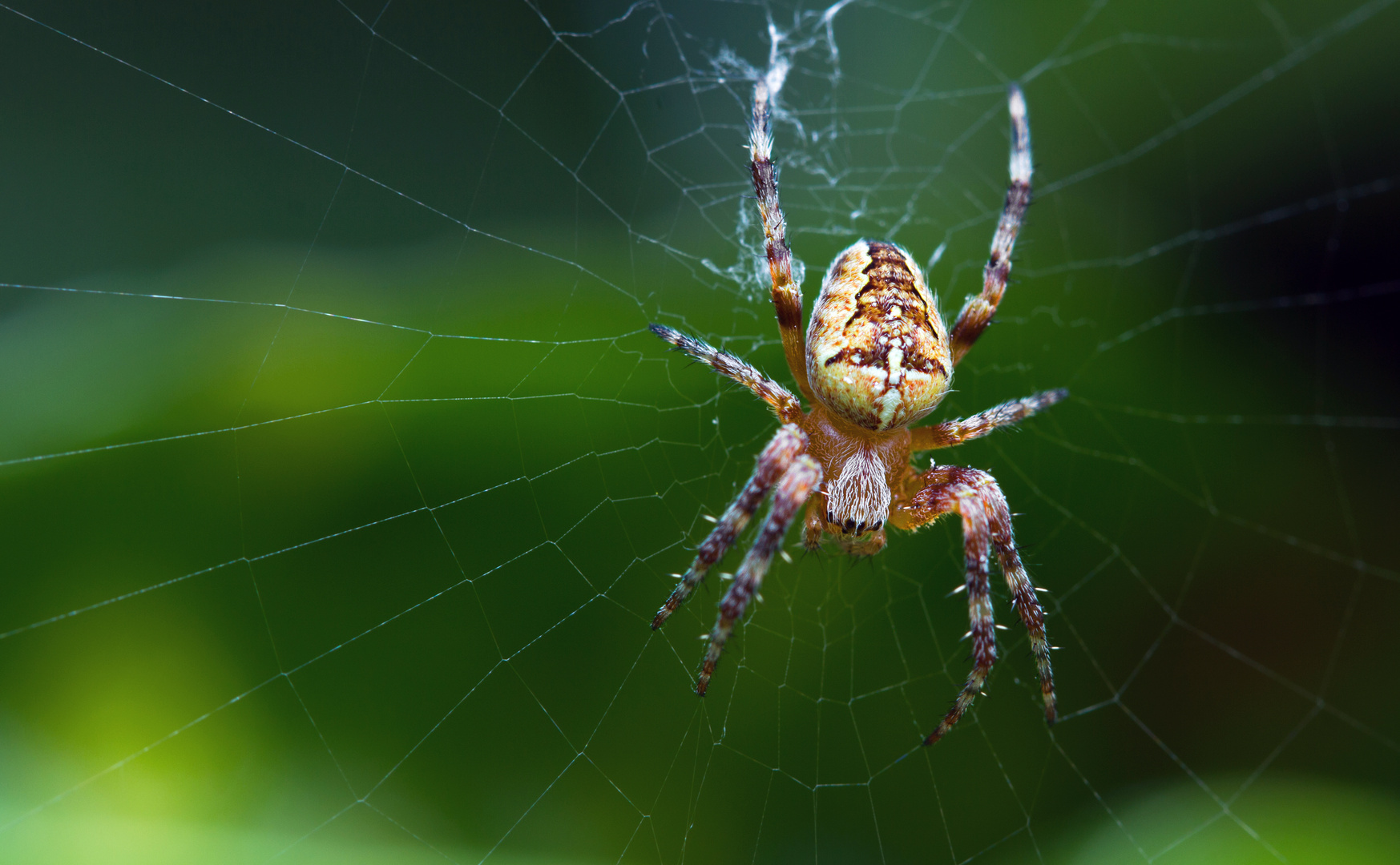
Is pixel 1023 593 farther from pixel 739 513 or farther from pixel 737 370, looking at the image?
pixel 737 370

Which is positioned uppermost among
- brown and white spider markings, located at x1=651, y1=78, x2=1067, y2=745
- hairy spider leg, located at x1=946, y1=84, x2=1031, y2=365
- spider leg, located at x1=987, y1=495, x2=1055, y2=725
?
hairy spider leg, located at x1=946, y1=84, x2=1031, y2=365

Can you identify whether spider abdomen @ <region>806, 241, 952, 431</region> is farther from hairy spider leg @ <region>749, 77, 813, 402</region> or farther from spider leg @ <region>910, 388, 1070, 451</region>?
spider leg @ <region>910, 388, 1070, 451</region>

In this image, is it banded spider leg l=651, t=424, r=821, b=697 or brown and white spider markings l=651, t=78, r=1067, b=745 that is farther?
brown and white spider markings l=651, t=78, r=1067, b=745

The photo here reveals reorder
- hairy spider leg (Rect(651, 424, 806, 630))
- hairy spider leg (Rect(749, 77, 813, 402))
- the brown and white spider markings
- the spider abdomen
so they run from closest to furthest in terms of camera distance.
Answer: hairy spider leg (Rect(651, 424, 806, 630)) → the brown and white spider markings → the spider abdomen → hairy spider leg (Rect(749, 77, 813, 402))

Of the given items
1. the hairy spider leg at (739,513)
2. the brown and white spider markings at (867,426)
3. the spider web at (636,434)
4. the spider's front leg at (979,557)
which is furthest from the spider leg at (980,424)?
the hairy spider leg at (739,513)

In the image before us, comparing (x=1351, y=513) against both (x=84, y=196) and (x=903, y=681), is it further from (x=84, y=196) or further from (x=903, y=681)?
(x=84, y=196)

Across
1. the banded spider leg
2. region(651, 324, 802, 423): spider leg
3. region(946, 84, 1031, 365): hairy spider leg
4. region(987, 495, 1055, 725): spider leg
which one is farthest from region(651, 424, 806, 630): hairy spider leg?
region(946, 84, 1031, 365): hairy spider leg

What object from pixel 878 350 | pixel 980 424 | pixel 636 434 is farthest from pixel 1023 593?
pixel 636 434
